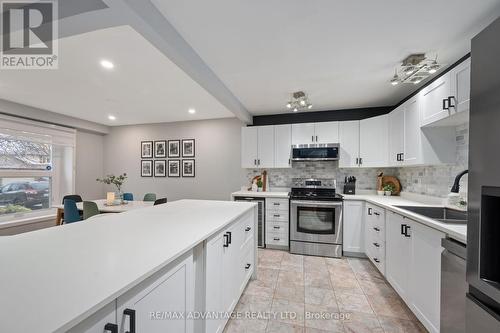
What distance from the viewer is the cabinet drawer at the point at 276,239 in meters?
3.49

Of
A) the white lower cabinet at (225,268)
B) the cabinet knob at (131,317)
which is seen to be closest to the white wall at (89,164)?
the white lower cabinet at (225,268)

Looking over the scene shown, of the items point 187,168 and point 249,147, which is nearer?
point 249,147

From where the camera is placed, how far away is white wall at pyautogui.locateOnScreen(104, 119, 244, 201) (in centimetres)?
450

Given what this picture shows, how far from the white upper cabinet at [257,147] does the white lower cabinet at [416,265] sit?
2.14 m

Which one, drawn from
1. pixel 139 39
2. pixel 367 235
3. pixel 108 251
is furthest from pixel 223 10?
pixel 367 235

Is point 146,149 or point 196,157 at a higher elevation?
point 146,149

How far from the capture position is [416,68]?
2154mm

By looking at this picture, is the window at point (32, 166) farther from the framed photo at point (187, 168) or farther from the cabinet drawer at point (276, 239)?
the cabinet drawer at point (276, 239)

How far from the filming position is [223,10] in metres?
1.52

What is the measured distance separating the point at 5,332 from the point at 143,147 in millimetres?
5172

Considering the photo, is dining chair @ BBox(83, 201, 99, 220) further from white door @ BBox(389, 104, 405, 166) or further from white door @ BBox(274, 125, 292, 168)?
white door @ BBox(389, 104, 405, 166)

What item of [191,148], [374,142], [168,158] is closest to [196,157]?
[191,148]

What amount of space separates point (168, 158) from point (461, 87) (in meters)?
4.91

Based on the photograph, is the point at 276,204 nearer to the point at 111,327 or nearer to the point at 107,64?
the point at 107,64
